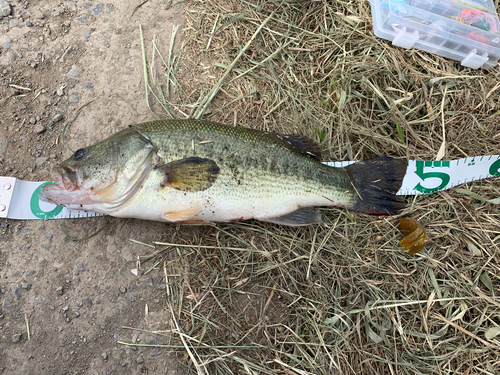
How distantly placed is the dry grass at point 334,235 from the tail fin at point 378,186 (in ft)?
0.57

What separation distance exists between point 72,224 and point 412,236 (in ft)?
11.1

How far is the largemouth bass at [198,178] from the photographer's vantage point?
2547 millimetres

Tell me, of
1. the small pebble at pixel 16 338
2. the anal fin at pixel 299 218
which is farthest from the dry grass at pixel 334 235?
the small pebble at pixel 16 338

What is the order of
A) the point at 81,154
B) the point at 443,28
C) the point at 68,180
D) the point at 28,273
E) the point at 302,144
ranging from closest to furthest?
1. the point at 68,180
2. the point at 81,154
3. the point at 28,273
4. the point at 302,144
5. the point at 443,28

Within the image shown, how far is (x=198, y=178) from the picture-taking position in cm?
259

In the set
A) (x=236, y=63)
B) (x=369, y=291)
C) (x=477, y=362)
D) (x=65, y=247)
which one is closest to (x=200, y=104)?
(x=236, y=63)

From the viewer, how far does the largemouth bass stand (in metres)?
2.55

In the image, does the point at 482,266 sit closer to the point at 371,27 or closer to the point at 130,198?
the point at 371,27

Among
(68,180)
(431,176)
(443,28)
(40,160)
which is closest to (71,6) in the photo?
(40,160)

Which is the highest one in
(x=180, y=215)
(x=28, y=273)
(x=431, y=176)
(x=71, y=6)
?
(x=71, y=6)

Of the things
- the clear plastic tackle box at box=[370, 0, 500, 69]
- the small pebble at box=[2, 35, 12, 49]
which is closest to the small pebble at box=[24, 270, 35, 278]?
the small pebble at box=[2, 35, 12, 49]

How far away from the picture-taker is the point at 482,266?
308 centimetres

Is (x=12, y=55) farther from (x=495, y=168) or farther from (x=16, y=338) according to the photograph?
(x=495, y=168)

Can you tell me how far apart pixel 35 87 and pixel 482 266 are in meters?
5.04
